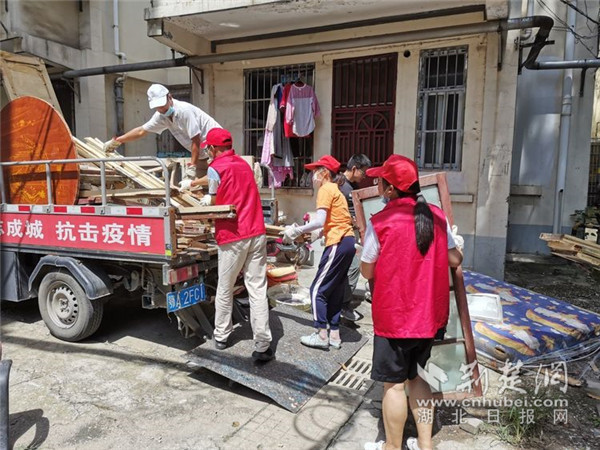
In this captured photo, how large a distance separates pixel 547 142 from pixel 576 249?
6.11 meters

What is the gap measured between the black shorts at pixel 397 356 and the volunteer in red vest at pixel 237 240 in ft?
4.26

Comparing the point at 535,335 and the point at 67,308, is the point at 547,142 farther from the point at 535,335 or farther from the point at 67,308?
the point at 67,308

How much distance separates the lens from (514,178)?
9227mm

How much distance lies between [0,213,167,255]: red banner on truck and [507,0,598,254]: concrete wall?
7832 mm

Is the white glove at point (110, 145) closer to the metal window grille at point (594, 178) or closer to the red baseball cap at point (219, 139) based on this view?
the red baseball cap at point (219, 139)

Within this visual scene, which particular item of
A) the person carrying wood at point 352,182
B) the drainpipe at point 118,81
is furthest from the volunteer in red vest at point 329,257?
the drainpipe at point 118,81

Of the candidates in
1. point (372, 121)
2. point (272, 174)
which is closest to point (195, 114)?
point (272, 174)

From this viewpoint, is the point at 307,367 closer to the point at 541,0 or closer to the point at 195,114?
the point at 195,114

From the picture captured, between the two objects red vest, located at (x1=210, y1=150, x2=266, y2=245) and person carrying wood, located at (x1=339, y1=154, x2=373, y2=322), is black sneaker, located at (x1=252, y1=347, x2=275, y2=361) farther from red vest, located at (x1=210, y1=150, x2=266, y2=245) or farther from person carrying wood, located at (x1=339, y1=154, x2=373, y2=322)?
person carrying wood, located at (x1=339, y1=154, x2=373, y2=322)

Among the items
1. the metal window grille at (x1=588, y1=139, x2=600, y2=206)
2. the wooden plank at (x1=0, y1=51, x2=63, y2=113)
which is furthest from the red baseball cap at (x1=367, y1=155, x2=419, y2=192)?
the metal window grille at (x1=588, y1=139, x2=600, y2=206)

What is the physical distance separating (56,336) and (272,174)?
4548 millimetres

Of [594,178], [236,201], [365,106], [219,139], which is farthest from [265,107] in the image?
[594,178]

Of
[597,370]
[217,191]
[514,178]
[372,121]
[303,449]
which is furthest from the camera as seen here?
[514,178]

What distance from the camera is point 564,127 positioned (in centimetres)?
864
